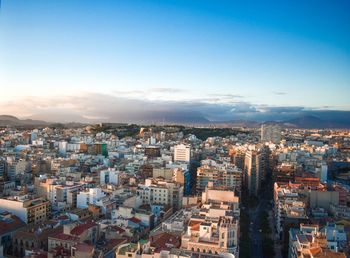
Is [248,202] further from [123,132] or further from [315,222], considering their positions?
[123,132]

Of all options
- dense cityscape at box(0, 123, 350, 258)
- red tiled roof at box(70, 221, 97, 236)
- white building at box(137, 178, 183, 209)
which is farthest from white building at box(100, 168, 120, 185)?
red tiled roof at box(70, 221, 97, 236)

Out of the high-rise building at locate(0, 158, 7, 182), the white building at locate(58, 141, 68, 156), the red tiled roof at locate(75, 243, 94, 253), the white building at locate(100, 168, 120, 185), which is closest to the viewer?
the red tiled roof at locate(75, 243, 94, 253)

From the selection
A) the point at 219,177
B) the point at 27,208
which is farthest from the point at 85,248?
the point at 219,177

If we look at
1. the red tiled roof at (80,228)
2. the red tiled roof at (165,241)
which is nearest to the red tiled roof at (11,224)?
the red tiled roof at (80,228)

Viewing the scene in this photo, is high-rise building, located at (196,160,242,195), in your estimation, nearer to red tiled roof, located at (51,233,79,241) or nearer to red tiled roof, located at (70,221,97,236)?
red tiled roof, located at (70,221,97,236)

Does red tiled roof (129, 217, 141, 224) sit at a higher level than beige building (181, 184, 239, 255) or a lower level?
lower

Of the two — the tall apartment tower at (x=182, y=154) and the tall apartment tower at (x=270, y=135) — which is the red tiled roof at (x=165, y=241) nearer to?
the tall apartment tower at (x=182, y=154)

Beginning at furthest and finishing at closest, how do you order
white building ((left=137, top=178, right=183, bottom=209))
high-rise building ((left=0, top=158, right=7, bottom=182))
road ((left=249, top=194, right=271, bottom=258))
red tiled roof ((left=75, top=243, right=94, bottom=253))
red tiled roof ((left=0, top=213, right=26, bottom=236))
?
high-rise building ((left=0, top=158, right=7, bottom=182)) < white building ((left=137, top=178, right=183, bottom=209)) < road ((left=249, top=194, right=271, bottom=258)) < red tiled roof ((left=0, top=213, right=26, bottom=236)) < red tiled roof ((left=75, top=243, right=94, bottom=253))
